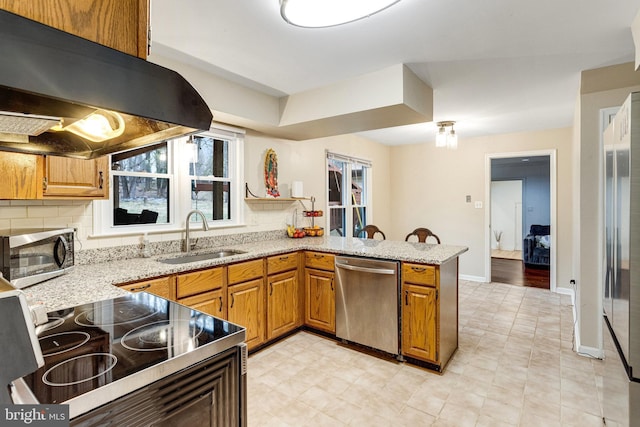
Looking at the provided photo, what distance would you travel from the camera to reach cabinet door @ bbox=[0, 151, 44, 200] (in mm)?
1733

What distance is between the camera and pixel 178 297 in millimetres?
2240

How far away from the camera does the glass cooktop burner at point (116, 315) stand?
1191 mm

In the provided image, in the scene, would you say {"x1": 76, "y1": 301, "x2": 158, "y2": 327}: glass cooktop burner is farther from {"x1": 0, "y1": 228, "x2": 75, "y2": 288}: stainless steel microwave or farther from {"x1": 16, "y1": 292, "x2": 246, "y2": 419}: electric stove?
{"x1": 0, "y1": 228, "x2": 75, "y2": 288}: stainless steel microwave

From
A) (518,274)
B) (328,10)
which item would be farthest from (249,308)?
(518,274)

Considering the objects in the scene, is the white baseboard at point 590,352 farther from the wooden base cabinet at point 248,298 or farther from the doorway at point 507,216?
the doorway at point 507,216

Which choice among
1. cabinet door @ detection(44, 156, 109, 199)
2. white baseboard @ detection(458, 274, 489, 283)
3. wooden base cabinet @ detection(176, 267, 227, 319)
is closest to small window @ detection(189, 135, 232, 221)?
wooden base cabinet @ detection(176, 267, 227, 319)

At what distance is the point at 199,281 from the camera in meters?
2.38

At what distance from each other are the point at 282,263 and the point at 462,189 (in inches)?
146

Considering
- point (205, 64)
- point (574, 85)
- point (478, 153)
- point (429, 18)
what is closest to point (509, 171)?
point (478, 153)

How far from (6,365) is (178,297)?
68.1 inches

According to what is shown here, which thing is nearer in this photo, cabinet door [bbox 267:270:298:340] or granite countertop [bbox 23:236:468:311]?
granite countertop [bbox 23:236:468:311]

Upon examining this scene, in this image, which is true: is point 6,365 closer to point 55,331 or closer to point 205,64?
point 55,331

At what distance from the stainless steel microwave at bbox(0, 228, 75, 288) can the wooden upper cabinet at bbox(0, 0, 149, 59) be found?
1340 millimetres

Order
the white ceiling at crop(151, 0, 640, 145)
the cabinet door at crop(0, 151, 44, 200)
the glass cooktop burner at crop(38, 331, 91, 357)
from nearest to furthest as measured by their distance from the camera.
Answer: the glass cooktop burner at crop(38, 331, 91, 357), the cabinet door at crop(0, 151, 44, 200), the white ceiling at crop(151, 0, 640, 145)
